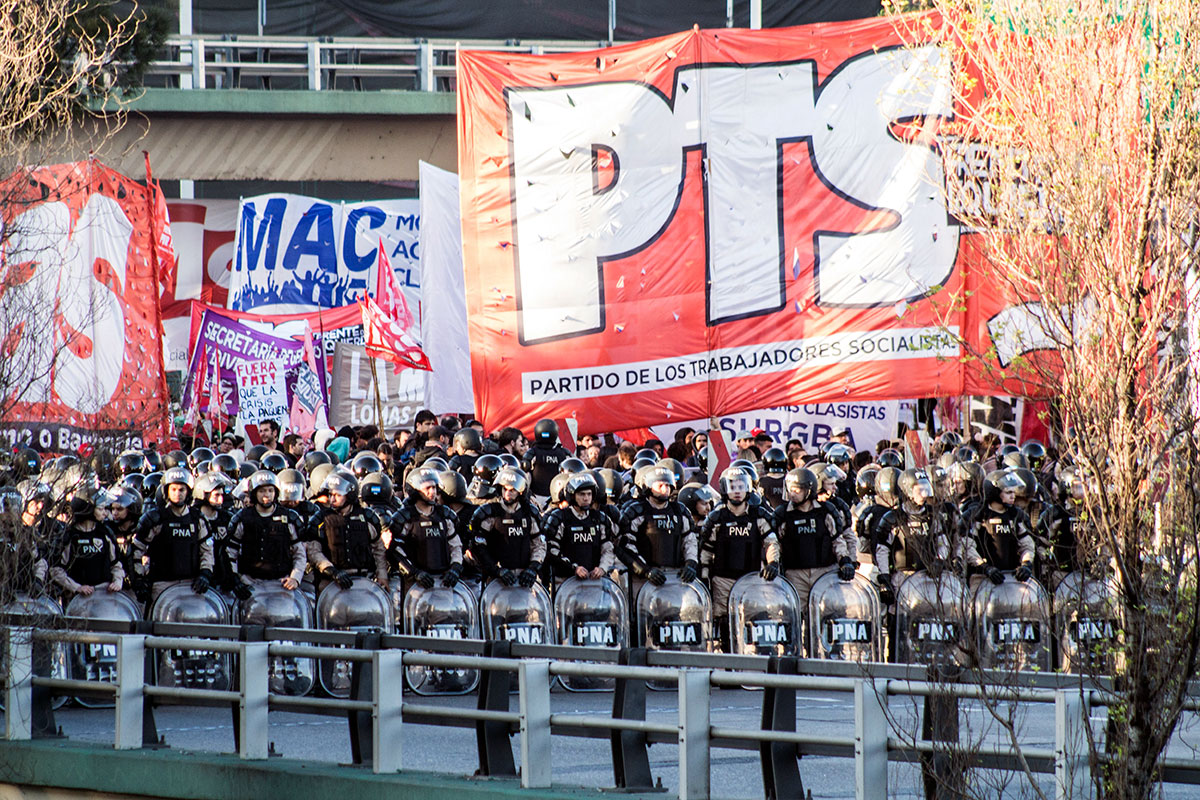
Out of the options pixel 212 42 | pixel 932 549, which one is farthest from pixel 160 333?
pixel 212 42

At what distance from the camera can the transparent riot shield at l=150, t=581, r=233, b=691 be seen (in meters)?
14.0

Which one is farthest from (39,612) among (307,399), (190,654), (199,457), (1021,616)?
(307,399)

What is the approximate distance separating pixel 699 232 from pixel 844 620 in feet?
16.7

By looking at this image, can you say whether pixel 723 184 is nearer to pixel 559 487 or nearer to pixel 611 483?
pixel 611 483

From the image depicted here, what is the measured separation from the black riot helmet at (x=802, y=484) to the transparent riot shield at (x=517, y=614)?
243 cm

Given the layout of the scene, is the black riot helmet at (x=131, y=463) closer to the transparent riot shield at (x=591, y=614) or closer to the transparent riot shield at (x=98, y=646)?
the transparent riot shield at (x=98, y=646)

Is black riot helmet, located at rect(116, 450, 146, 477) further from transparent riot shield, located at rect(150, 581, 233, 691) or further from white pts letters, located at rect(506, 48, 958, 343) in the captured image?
white pts letters, located at rect(506, 48, 958, 343)

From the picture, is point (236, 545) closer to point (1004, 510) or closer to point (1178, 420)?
point (1004, 510)

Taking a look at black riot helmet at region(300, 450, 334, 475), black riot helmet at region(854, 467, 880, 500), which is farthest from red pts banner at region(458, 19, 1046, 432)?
black riot helmet at region(300, 450, 334, 475)

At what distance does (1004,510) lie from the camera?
50.8ft

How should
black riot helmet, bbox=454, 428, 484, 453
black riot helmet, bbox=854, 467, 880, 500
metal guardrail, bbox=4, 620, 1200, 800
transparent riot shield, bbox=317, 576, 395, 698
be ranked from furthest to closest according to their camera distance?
black riot helmet, bbox=454, 428, 484, 453, black riot helmet, bbox=854, 467, 880, 500, transparent riot shield, bbox=317, 576, 395, 698, metal guardrail, bbox=4, 620, 1200, 800

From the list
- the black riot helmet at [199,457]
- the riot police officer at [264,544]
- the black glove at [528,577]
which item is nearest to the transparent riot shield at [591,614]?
the black glove at [528,577]

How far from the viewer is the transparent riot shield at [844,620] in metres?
15.0

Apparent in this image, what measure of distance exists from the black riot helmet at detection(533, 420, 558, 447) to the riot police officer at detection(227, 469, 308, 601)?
3.25m
